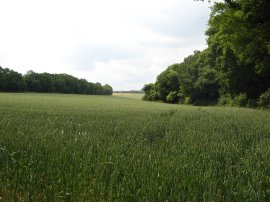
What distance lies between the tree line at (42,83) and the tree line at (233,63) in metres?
48.6

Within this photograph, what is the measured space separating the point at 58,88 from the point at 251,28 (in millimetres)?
108008

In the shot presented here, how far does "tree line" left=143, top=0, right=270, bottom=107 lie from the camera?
22.4m

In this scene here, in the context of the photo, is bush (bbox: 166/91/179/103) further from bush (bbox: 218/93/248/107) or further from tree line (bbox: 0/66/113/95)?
tree line (bbox: 0/66/113/95)

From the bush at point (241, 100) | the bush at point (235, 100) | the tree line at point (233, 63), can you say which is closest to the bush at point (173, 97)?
the tree line at point (233, 63)

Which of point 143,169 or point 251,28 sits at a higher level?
point 251,28

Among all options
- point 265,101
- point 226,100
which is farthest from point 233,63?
point 226,100

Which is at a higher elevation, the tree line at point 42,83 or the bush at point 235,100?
the tree line at point 42,83

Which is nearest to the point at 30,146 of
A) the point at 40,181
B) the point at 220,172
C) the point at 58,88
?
the point at 40,181

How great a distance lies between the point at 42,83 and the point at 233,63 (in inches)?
3597

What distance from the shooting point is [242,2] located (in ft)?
72.0

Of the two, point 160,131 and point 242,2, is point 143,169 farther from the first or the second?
point 242,2

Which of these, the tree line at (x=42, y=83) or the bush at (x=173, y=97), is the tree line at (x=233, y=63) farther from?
the tree line at (x=42, y=83)

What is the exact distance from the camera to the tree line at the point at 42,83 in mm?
100188

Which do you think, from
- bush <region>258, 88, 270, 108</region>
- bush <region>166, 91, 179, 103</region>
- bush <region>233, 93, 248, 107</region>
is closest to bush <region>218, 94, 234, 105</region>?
bush <region>233, 93, 248, 107</region>
